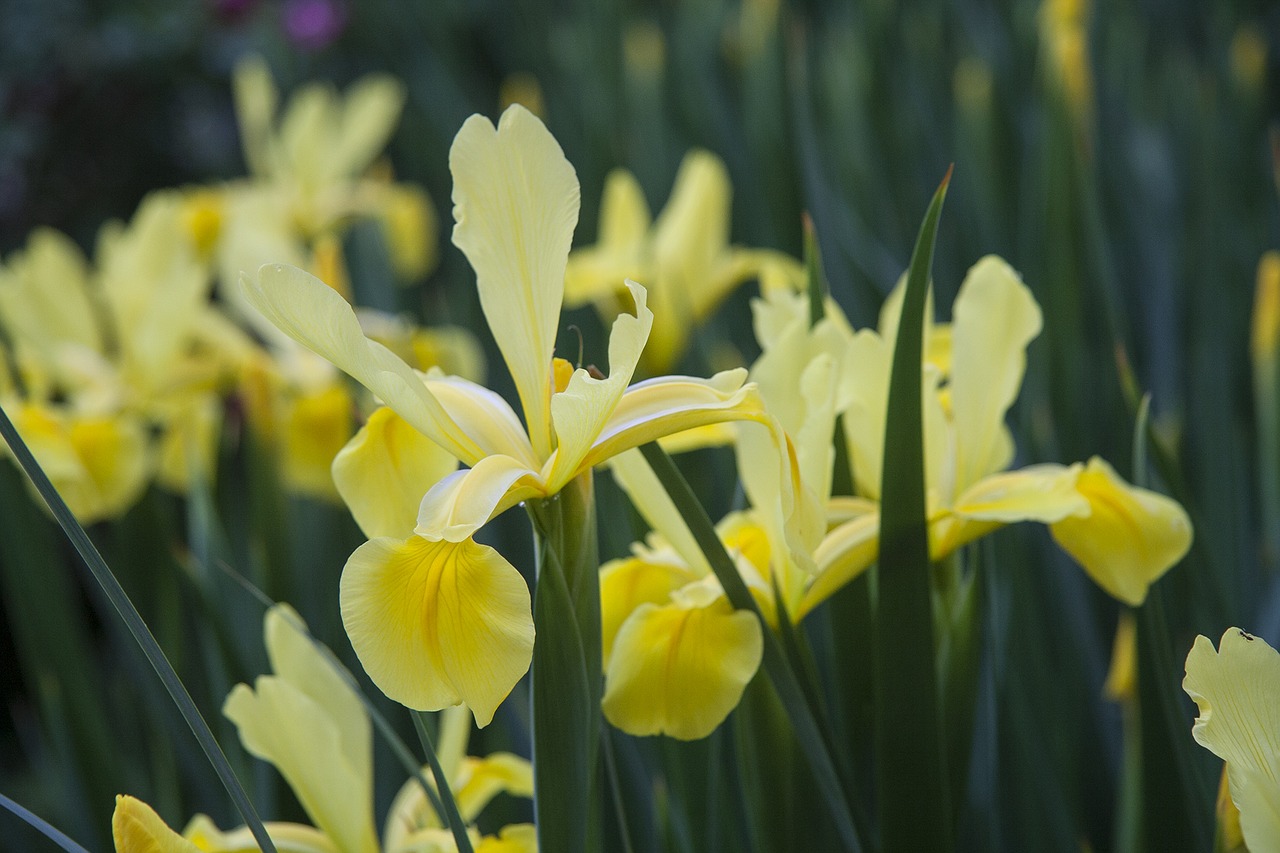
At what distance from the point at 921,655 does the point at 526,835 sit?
23cm

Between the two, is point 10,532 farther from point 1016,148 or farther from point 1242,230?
point 1242,230

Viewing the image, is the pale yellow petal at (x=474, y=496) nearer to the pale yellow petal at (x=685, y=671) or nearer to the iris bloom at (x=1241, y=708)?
the pale yellow petal at (x=685, y=671)

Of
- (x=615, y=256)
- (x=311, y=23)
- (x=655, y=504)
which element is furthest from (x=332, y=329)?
(x=311, y=23)

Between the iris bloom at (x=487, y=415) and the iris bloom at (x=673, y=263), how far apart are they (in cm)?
61

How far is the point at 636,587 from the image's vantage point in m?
0.57

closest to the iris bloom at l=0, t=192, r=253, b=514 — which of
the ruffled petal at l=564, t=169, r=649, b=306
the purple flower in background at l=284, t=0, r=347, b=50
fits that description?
the ruffled petal at l=564, t=169, r=649, b=306

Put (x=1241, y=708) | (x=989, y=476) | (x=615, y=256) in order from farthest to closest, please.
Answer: (x=615, y=256)
(x=989, y=476)
(x=1241, y=708)

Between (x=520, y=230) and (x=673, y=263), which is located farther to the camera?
(x=673, y=263)

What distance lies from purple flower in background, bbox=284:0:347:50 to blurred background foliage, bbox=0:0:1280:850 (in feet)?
0.04

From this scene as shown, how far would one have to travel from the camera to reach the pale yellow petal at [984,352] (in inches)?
24.0

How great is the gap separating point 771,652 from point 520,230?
0.74 feet

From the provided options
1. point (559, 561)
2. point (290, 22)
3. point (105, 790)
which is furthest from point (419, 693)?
point (290, 22)

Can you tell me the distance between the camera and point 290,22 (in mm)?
2635

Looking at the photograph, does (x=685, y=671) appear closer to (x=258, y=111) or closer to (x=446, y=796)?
(x=446, y=796)
